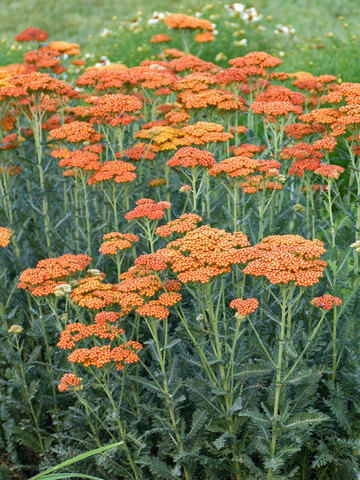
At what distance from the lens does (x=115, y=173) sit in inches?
159

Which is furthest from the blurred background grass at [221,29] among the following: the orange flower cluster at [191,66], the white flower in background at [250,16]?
the orange flower cluster at [191,66]

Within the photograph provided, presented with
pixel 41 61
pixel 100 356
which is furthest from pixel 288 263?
pixel 41 61

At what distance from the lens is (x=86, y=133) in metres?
4.28

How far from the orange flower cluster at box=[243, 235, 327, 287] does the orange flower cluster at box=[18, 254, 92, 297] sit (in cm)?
102

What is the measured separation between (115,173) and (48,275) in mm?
924

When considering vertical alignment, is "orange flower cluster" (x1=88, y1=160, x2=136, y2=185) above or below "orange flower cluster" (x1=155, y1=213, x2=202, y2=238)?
below

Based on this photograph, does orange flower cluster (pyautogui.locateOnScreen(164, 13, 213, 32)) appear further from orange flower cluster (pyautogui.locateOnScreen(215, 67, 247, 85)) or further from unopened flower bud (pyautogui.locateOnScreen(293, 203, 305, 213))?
unopened flower bud (pyautogui.locateOnScreen(293, 203, 305, 213))

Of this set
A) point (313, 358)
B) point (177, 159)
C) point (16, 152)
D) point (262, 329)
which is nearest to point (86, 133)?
point (177, 159)

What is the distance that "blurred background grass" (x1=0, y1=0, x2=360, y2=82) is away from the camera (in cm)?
937

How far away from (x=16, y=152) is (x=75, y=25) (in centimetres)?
1135

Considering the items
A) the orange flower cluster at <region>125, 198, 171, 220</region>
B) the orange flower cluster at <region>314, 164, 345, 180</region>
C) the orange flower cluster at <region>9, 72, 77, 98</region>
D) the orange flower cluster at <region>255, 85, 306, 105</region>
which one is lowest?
the orange flower cluster at <region>125, 198, 171, 220</region>

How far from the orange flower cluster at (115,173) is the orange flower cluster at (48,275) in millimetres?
660

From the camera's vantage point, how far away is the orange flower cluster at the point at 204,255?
9.44 feet

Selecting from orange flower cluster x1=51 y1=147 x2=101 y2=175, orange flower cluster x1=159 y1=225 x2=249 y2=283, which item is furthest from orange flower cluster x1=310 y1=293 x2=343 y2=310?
orange flower cluster x1=51 y1=147 x2=101 y2=175
